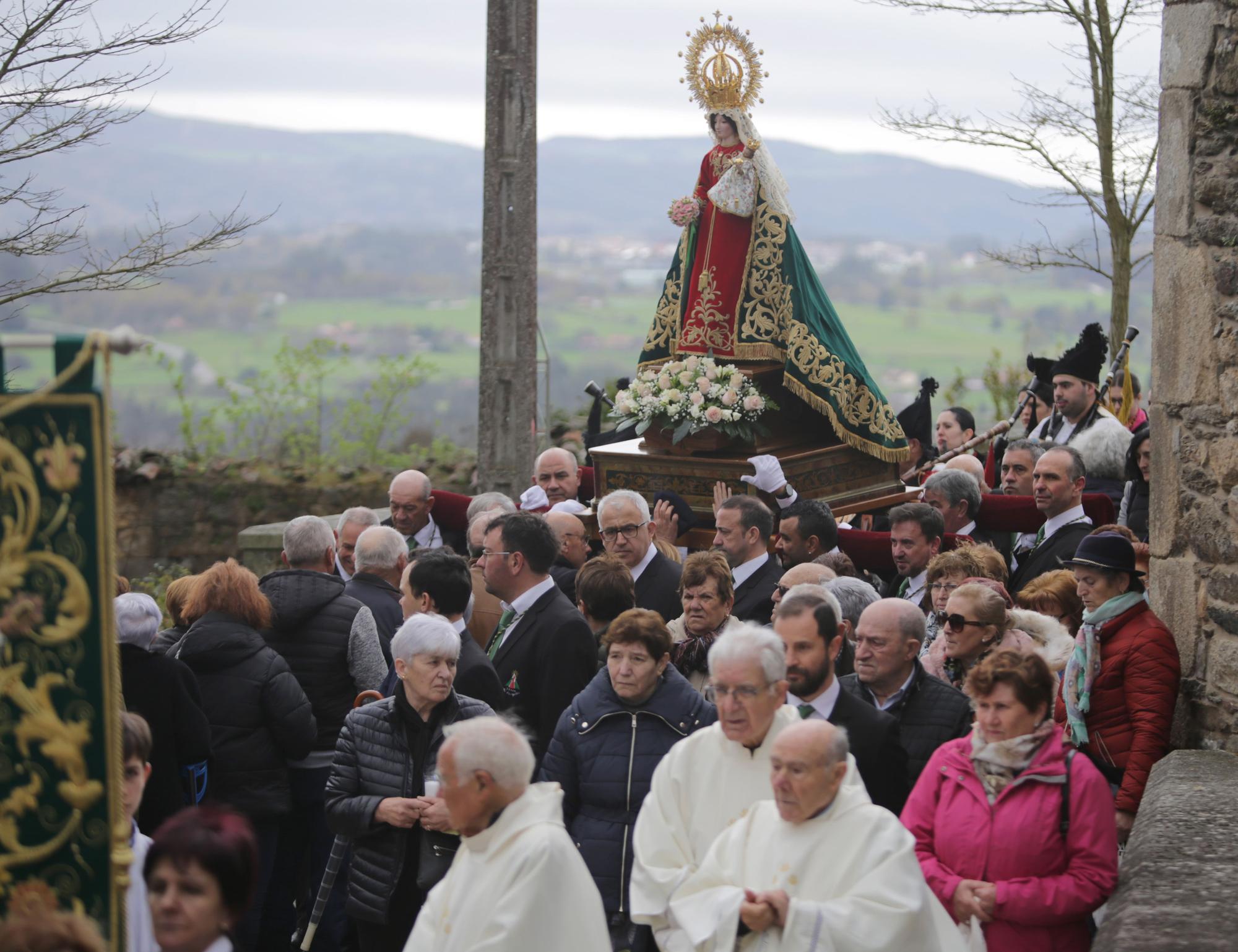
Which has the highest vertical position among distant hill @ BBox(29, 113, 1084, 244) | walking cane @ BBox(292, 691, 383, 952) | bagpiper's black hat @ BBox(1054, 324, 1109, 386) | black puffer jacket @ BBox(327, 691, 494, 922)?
distant hill @ BBox(29, 113, 1084, 244)

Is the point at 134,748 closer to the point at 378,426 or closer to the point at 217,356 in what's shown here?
the point at 378,426

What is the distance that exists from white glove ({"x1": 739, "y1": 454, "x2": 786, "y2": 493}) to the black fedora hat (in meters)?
3.22

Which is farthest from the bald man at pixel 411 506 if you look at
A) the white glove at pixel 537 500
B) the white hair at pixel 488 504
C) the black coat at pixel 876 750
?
the black coat at pixel 876 750

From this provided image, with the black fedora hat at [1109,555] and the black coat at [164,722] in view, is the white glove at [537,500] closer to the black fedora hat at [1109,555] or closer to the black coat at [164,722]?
the black coat at [164,722]

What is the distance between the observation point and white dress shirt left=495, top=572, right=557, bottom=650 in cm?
604

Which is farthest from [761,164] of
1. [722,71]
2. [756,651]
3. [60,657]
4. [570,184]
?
[570,184]

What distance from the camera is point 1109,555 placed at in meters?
5.55

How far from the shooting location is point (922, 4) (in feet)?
43.4

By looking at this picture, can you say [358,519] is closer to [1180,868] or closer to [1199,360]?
[1199,360]

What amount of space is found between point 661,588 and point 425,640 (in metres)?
2.04

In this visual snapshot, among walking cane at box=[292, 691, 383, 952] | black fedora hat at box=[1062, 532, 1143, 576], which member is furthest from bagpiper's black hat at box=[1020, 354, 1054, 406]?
walking cane at box=[292, 691, 383, 952]

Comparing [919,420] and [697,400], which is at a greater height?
[697,400]

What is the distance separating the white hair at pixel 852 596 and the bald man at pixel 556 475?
3605 millimetres

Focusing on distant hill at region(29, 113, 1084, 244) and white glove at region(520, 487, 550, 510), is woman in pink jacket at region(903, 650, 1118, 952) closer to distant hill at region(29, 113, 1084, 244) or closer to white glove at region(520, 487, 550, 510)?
white glove at region(520, 487, 550, 510)
